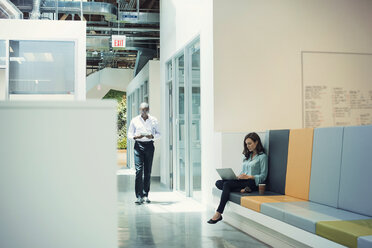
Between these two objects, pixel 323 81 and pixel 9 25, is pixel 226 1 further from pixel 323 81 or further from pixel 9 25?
pixel 9 25

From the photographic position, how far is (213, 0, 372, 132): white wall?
5969mm

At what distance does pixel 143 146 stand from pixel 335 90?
2878 millimetres

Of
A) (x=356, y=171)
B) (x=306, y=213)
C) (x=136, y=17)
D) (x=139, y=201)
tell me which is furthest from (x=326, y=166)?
(x=136, y=17)

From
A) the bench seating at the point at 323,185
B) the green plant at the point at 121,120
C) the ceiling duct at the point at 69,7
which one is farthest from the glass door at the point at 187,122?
the green plant at the point at 121,120

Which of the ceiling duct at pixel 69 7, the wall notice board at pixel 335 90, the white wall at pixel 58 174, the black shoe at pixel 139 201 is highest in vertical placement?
the ceiling duct at pixel 69 7

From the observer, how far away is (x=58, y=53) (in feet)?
22.8

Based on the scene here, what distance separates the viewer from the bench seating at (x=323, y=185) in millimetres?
2990

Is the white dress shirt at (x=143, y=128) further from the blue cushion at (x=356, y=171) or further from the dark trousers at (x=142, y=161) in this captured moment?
the blue cushion at (x=356, y=171)

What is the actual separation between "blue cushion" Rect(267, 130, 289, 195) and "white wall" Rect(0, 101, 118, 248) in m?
3.56

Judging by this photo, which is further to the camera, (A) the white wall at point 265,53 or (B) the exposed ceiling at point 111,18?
(B) the exposed ceiling at point 111,18

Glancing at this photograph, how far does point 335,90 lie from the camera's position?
20.5ft

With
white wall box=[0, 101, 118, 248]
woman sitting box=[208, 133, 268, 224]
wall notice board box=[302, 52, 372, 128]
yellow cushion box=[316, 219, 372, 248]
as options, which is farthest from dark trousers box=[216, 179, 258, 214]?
white wall box=[0, 101, 118, 248]

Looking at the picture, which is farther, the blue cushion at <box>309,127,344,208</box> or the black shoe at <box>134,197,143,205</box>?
the black shoe at <box>134,197,143,205</box>

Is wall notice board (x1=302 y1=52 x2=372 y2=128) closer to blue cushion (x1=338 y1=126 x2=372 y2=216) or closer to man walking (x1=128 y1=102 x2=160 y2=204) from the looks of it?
man walking (x1=128 y1=102 x2=160 y2=204)
